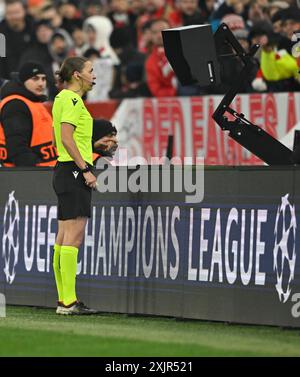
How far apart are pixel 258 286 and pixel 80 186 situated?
1926 mm

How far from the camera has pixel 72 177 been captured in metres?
12.1

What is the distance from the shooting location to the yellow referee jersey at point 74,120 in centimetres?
1204

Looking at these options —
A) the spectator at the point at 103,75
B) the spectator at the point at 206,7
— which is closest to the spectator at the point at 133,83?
the spectator at the point at 103,75

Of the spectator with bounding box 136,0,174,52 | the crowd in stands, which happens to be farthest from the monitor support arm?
the spectator with bounding box 136,0,174,52

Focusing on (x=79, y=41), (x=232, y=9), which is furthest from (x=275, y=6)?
(x=79, y=41)

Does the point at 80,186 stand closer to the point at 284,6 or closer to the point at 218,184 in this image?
the point at 218,184

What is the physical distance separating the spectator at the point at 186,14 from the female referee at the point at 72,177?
782cm

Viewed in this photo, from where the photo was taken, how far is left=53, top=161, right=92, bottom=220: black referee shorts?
12.1 metres

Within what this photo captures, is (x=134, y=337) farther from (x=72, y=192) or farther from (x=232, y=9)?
(x=232, y=9)

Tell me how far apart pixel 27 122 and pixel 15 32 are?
9769mm

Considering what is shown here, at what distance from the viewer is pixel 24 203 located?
527 inches

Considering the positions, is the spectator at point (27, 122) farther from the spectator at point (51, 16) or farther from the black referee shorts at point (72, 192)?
the spectator at point (51, 16)

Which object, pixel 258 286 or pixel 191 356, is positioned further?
pixel 258 286

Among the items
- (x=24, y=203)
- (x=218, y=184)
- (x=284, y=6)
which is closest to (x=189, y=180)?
(x=218, y=184)
